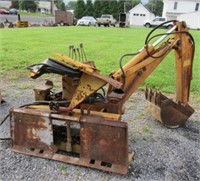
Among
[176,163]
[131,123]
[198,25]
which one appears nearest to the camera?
[176,163]

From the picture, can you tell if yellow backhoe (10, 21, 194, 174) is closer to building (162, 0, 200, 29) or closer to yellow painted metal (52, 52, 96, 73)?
yellow painted metal (52, 52, 96, 73)

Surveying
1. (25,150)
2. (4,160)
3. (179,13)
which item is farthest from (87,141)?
(179,13)

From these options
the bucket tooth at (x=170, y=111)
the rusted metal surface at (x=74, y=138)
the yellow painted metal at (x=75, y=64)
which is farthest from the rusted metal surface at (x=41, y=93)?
the bucket tooth at (x=170, y=111)

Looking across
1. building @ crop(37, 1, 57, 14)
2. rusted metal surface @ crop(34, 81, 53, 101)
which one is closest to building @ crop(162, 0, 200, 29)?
building @ crop(37, 1, 57, 14)

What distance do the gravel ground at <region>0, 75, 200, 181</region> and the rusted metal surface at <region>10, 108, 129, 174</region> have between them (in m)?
0.09

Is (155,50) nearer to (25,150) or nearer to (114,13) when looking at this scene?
(25,150)

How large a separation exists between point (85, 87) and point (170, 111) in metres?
1.42

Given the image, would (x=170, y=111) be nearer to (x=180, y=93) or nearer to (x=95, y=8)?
(x=180, y=93)

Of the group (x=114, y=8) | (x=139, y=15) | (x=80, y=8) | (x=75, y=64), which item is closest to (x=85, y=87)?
(x=75, y=64)

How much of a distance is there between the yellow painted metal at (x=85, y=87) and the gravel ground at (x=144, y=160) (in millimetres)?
698

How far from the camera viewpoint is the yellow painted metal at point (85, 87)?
279 cm

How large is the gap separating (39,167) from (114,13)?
140ft

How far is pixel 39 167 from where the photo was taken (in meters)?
2.77

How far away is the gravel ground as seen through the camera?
2.66 m
